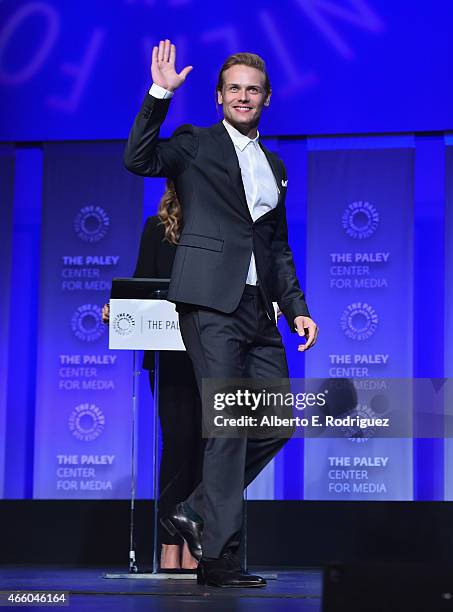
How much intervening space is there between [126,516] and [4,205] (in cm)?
165

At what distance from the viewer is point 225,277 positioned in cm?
333

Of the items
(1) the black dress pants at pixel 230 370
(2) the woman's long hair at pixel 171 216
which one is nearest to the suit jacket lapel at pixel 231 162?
(1) the black dress pants at pixel 230 370

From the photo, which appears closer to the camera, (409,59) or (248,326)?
(248,326)

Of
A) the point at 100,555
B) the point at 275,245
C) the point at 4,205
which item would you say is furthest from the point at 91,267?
the point at 275,245

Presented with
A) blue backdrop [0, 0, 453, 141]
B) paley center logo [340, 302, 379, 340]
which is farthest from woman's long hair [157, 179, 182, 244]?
paley center logo [340, 302, 379, 340]

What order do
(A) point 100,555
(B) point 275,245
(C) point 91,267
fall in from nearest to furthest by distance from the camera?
1. (B) point 275,245
2. (A) point 100,555
3. (C) point 91,267

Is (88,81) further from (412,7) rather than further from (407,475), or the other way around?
(407,475)

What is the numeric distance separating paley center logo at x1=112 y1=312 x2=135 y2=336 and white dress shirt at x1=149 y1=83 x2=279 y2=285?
0.84 m

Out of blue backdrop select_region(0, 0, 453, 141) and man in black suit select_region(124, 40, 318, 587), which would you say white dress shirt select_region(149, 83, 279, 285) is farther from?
blue backdrop select_region(0, 0, 453, 141)

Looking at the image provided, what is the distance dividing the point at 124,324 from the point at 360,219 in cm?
188

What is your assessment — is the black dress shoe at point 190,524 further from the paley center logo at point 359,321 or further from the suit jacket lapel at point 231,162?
the paley center logo at point 359,321

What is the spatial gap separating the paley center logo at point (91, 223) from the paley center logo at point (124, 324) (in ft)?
5.72

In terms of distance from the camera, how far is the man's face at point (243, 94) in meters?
3.44

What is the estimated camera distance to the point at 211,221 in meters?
3.37
